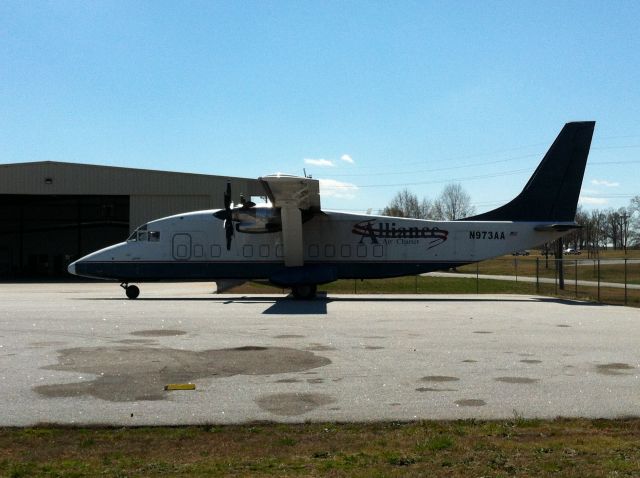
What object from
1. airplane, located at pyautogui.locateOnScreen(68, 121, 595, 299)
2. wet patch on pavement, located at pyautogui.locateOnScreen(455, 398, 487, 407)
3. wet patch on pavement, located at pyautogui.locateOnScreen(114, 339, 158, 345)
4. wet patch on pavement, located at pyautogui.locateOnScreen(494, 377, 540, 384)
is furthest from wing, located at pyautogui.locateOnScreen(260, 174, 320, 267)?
wet patch on pavement, located at pyautogui.locateOnScreen(455, 398, 487, 407)

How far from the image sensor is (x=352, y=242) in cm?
2681

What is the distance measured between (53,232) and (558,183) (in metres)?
53.5

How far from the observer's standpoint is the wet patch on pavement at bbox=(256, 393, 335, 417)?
755 cm

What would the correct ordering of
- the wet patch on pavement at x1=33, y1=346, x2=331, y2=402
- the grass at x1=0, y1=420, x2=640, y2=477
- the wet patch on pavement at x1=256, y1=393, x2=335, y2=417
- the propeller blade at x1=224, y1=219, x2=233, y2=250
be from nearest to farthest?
the grass at x1=0, y1=420, x2=640, y2=477 < the wet patch on pavement at x1=256, y1=393, x2=335, y2=417 < the wet patch on pavement at x1=33, y1=346, x2=331, y2=402 < the propeller blade at x1=224, y1=219, x2=233, y2=250

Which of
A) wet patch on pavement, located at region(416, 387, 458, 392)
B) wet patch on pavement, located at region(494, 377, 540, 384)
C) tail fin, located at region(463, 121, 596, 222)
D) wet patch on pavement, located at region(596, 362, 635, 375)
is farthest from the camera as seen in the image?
tail fin, located at region(463, 121, 596, 222)

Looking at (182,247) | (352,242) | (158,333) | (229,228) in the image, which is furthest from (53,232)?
(158,333)

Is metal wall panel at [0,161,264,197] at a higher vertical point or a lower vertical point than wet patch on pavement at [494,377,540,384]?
higher

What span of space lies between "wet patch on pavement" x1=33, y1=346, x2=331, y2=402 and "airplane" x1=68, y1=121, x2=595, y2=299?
47.4ft

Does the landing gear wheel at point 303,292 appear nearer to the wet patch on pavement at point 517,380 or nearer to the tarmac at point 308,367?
the tarmac at point 308,367

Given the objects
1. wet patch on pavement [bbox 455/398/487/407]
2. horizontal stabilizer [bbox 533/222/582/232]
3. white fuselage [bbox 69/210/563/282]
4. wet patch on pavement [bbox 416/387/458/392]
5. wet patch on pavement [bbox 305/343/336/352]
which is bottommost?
wet patch on pavement [bbox 455/398/487/407]

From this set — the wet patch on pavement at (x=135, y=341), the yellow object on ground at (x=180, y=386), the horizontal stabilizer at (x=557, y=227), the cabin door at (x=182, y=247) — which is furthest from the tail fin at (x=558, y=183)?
the yellow object on ground at (x=180, y=386)

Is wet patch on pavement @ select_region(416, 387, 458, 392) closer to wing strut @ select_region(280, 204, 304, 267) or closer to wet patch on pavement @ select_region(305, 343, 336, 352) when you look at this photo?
wet patch on pavement @ select_region(305, 343, 336, 352)

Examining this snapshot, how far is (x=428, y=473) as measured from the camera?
211 inches

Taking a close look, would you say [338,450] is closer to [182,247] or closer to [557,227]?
[182,247]
